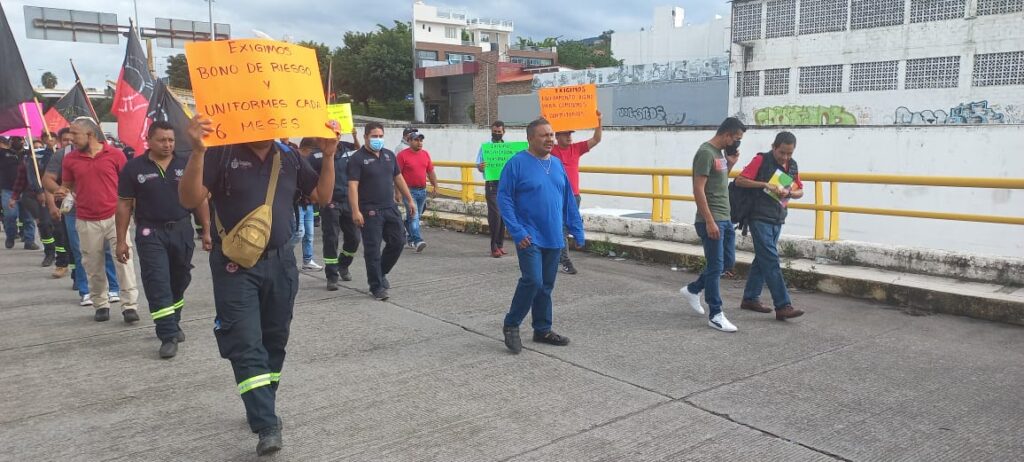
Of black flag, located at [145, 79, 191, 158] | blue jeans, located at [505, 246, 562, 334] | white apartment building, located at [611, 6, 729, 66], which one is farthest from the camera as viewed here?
white apartment building, located at [611, 6, 729, 66]

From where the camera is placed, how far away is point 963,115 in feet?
93.6

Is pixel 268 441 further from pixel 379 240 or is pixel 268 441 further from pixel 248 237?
pixel 379 240

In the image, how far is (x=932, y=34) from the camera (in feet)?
95.9

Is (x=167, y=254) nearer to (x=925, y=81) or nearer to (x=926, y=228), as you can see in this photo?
(x=926, y=228)

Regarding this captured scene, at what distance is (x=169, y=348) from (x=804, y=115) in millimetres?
32858

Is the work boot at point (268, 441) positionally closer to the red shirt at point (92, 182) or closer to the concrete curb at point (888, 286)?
the red shirt at point (92, 182)

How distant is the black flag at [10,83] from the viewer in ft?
22.8

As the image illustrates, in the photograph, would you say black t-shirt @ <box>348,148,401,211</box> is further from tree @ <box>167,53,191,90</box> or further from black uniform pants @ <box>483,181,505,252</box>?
tree @ <box>167,53,191,90</box>

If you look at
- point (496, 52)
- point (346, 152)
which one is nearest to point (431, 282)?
point (346, 152)

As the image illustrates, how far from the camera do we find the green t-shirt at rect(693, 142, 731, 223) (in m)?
6.07

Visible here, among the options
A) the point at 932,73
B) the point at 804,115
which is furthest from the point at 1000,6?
the point at 804,115

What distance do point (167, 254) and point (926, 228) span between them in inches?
782

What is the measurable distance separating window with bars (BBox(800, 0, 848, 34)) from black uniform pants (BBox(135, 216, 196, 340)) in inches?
1281

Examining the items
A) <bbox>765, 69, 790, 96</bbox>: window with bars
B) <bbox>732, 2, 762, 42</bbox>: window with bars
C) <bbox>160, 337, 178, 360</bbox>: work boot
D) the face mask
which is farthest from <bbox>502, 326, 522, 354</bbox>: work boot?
<bbox>732, 2, 762, 42</bbox>: window with bars
